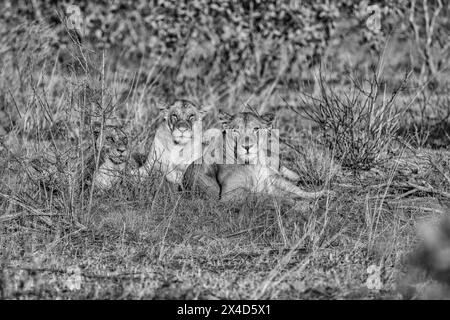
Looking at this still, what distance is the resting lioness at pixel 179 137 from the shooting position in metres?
8.55

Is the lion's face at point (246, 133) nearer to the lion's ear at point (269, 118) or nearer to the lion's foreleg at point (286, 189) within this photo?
the lion's ear at point (269, 118)

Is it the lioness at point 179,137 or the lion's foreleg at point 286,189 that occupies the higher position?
the lioness at point 179,137

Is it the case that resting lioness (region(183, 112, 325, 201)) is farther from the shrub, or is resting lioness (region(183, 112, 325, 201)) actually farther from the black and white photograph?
the shrub

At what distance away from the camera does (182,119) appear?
8.66 metres

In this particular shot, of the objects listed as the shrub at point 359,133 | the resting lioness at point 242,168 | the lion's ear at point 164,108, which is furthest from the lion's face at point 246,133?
the lion's ear at point 164,108

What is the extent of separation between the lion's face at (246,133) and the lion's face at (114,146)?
97cm

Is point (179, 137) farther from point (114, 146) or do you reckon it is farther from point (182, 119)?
point (114, 146)

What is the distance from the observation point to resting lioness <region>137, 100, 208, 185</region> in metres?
8.55

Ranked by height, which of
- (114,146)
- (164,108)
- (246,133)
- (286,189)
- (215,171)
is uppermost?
(164,108)

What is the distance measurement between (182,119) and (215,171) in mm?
842

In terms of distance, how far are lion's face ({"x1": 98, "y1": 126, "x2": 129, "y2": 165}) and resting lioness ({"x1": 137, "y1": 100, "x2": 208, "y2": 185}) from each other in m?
0.37

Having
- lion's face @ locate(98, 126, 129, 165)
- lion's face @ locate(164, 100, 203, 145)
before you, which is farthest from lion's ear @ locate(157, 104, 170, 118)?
lion's face @ locate(98, 126, 129, 165)

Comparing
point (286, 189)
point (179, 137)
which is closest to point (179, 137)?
point (179, 137)
